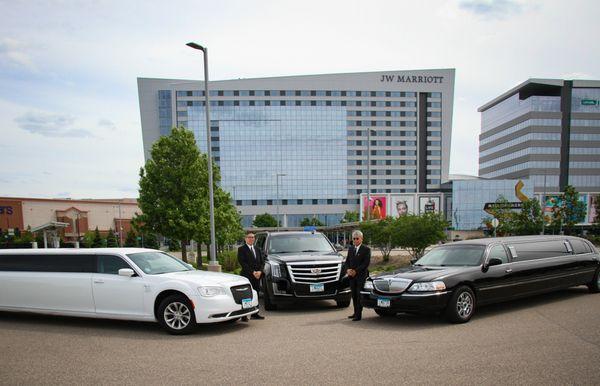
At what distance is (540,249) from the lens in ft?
31.3

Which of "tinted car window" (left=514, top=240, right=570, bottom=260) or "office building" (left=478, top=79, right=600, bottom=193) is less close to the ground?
"office building" (left=478, top=79, right=600, bottom=193)

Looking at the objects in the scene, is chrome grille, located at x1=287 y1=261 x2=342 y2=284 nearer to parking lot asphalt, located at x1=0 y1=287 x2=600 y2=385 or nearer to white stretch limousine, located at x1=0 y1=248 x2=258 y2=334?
parking lot asphalt, located at x1=0 y1=287 x2=600 y2=385

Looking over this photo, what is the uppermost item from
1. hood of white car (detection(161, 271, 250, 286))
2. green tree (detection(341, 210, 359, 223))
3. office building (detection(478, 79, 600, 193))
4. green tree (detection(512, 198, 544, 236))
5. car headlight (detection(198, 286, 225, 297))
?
office building (detection(478, 79, 600, 193))

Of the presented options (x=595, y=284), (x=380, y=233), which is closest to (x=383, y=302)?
(x=595, y=284)

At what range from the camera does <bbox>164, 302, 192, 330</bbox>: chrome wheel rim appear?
25.2 feet

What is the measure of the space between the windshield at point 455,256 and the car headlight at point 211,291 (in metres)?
4.23

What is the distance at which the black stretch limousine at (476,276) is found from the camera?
25.6 ft

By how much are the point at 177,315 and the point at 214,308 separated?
690 millimetres

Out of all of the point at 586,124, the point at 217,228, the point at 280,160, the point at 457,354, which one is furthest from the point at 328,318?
the point at 586,124

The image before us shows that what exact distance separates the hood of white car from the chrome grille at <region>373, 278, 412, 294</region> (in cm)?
256

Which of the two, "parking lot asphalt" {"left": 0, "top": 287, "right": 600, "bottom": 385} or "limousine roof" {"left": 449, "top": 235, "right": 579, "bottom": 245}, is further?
"limousine roof" {"left": 449, "top": 235, "right": 579, "bottom": 245}

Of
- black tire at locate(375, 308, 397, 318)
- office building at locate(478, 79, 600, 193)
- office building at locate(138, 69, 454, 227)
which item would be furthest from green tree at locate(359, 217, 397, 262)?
office building at locate(478, 79, 600, 193)

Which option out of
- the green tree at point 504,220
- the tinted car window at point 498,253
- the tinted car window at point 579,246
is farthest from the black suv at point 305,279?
the green tree at point 504,220

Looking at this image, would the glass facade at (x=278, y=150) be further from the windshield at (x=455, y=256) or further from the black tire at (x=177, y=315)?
the black tire at (x=177, y=315)
